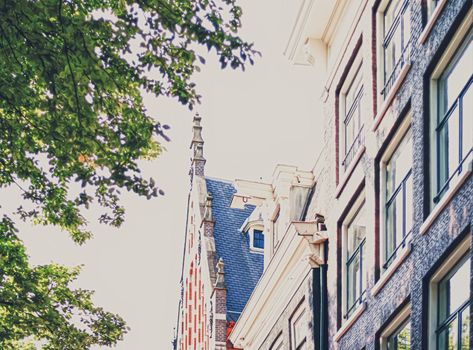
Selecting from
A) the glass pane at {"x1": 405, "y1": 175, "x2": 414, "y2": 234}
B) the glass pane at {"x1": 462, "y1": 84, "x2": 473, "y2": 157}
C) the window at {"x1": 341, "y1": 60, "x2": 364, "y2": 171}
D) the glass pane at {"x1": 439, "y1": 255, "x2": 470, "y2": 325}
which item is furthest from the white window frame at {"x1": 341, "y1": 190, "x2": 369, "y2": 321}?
the glass pane at {"x1": 462, "y1": 84, "x2": 473, "y2": 157}

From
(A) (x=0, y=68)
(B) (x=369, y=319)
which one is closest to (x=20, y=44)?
(A) (x=0, y=68)

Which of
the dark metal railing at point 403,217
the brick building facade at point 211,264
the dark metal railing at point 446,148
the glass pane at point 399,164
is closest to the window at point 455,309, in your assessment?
the dark metal railing at point 446,148

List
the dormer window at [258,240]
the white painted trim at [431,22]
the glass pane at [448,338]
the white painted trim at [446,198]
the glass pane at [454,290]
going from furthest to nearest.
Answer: the dormer window at [258,240] < the white painted trim at [431,22] < the glass pane at [448,338] < the glass pane at [454,290] < the white painted trim at [446,198]

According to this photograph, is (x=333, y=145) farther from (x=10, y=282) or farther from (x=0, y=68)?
(x=0, y=68)

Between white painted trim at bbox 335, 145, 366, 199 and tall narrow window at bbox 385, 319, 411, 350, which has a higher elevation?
white painted trim at bbox 335, 145, 366, 199

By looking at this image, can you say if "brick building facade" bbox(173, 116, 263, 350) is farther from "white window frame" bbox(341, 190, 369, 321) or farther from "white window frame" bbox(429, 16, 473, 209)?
"white window frame" bbox(429, 16, 473, 209)

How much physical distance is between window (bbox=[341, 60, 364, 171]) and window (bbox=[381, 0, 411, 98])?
1.96m

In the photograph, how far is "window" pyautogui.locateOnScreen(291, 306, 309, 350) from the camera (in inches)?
1029

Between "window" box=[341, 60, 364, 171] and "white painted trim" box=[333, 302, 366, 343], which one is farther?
"window" box=[341, 60, 364, 171]

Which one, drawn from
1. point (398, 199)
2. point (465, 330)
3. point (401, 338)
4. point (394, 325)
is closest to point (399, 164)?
point (398, 199)

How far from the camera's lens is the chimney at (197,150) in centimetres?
5069

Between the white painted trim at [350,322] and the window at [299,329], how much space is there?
323cm

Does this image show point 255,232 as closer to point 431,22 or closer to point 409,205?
point 409,205

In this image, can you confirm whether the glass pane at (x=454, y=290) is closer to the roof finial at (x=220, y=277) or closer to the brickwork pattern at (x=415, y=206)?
the brickwork pattern at (x=415, y=206)
